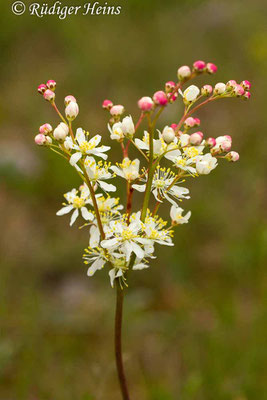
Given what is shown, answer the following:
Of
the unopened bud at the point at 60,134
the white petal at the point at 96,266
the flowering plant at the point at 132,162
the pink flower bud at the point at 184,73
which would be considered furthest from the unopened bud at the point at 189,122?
the white petal at the point at 96,266

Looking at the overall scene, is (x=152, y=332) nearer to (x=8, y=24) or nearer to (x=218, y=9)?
(x=8, y=24)

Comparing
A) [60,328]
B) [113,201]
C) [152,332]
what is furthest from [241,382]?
[113,201]

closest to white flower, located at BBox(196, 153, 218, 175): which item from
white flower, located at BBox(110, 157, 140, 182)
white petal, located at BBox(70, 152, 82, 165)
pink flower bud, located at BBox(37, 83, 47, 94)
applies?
white flower, located at BBox(110, 157, 140, 182)

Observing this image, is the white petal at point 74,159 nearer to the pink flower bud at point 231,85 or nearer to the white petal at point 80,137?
the white petal at point 80,137

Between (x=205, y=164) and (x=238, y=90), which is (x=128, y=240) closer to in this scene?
(x=205, y=164)

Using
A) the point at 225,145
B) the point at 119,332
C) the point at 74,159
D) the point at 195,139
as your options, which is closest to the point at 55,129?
the point at 74,159
